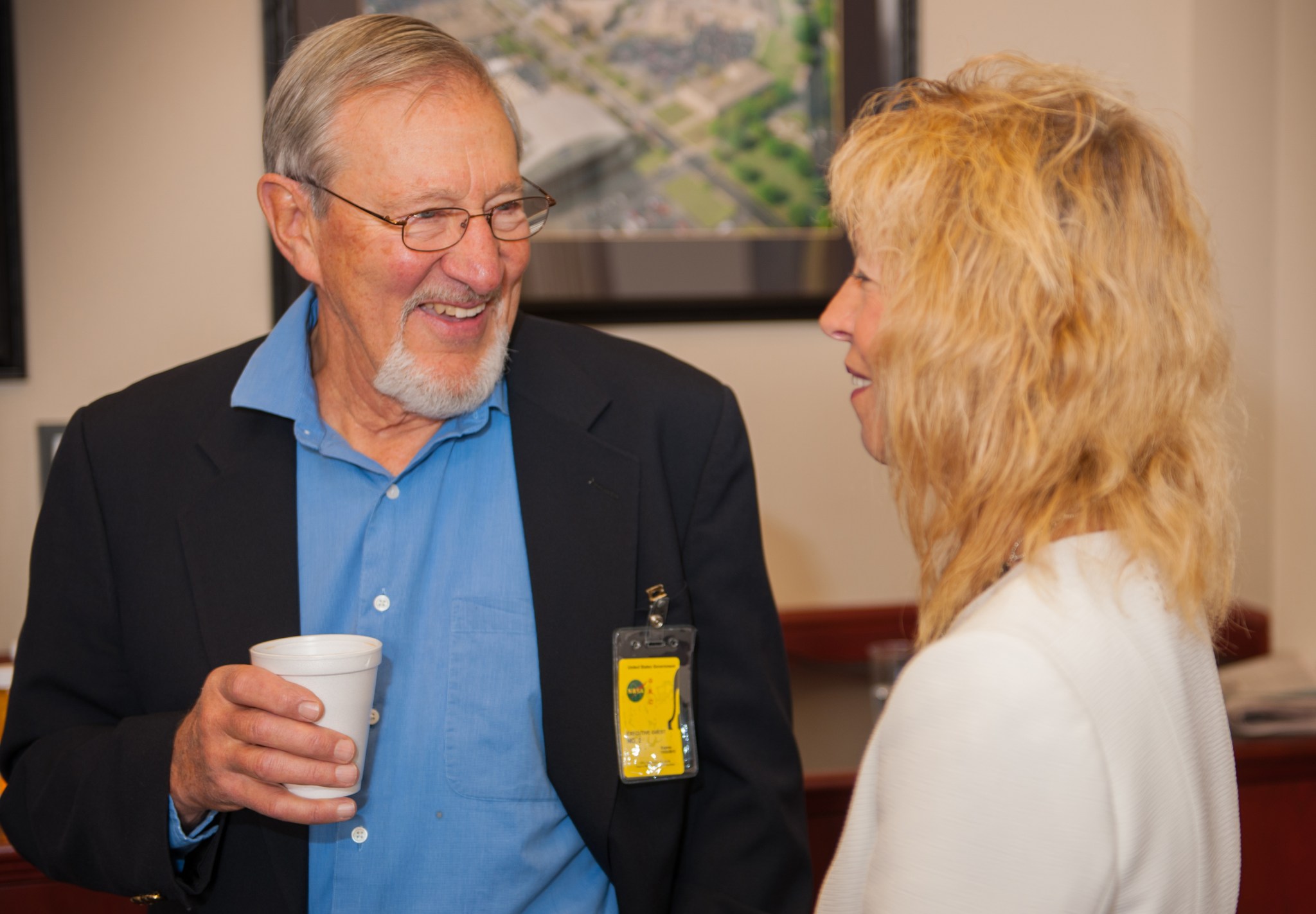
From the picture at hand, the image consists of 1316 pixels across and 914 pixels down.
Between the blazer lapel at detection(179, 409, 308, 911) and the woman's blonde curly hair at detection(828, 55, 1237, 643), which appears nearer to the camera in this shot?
the woman's blonde curly hair at detection(828, 55, 1237, 643)

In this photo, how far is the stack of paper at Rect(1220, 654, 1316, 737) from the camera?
2.10 m

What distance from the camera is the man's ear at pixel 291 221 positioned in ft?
5.01

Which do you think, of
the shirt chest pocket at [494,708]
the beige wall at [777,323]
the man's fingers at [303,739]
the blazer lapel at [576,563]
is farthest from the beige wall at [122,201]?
the man's fingers at [303,739]

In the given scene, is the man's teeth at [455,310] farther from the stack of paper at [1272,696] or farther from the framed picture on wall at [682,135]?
the stack of paper at [1272,696]

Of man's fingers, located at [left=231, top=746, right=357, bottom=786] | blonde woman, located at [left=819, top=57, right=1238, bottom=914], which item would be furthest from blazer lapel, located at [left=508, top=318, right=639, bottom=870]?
blonde woman, located at [left=819, top=57, right=1238, bottom=914]

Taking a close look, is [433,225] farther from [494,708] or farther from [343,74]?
[494,708]

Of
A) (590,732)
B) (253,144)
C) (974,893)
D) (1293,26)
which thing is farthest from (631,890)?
(1293,26)

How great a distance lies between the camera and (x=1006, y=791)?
2.57 ft

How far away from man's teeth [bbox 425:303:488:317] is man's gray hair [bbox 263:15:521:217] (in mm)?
198

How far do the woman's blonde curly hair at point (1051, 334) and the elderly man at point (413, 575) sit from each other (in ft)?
1.85

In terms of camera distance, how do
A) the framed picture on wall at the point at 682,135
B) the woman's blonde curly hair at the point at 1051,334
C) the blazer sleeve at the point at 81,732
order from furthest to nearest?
the framed picture on wall at the point at 682,135 → the blazer sleeve at the point at 81,732 → the woman's blonde curly hair at the point at 1051,334

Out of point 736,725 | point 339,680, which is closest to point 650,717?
point 736,725

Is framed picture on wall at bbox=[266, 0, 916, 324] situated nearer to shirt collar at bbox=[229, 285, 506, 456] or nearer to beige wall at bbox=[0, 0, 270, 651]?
beige wall at bbox=[0, 0, 270, 651]

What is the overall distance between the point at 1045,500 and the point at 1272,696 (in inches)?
63.2
